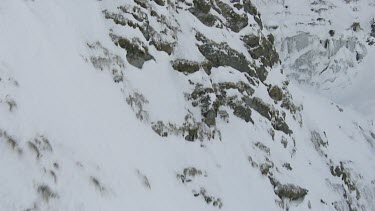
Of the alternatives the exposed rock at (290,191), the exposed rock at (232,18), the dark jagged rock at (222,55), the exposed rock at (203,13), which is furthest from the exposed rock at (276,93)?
the exposed rock at (290,191)

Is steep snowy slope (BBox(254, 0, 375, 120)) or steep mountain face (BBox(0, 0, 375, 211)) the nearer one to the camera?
steep mountain face (BBox(0, 0, 375, 211))

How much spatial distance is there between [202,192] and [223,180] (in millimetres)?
2027

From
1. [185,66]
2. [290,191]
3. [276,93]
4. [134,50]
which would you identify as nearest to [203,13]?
[185,66]

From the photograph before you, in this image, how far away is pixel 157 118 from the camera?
68.7ft

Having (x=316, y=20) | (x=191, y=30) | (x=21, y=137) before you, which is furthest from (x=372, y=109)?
(x=21, y=137)

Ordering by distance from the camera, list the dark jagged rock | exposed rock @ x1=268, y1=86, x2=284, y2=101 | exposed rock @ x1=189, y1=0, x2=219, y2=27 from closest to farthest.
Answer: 1. the dark jagged rock
2. exposed rock @ x1=189, y1=0, x2=219, y2=27
3. exposed rock @ x1=268, y1=86, x2=284, y2=101

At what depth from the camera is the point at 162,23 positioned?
25.2 m

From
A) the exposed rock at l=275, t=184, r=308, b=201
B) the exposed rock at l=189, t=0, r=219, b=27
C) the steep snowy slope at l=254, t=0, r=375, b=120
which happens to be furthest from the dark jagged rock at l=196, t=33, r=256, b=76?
the steep snowy slope at l=254, t=0, r=375, b=120

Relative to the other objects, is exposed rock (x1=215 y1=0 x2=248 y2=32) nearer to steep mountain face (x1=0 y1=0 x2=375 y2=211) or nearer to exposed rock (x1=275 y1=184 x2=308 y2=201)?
steep mountain face (x1=0 y1=0 x2=375 y2=211)

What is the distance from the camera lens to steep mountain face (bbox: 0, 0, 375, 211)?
13.2 metres

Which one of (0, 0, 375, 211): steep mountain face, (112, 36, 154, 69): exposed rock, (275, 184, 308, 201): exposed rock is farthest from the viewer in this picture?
(275, 184, 308, 201): exposed rock

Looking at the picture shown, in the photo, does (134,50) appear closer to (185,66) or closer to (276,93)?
(185,66)

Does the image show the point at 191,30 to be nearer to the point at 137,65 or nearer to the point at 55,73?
the point at 137,65

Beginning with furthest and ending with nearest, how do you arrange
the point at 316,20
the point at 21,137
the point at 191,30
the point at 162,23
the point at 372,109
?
the point at 316,20 < the point at 372,109 < the point at 191,30 < the point at 162,23 < the point at 21,137
